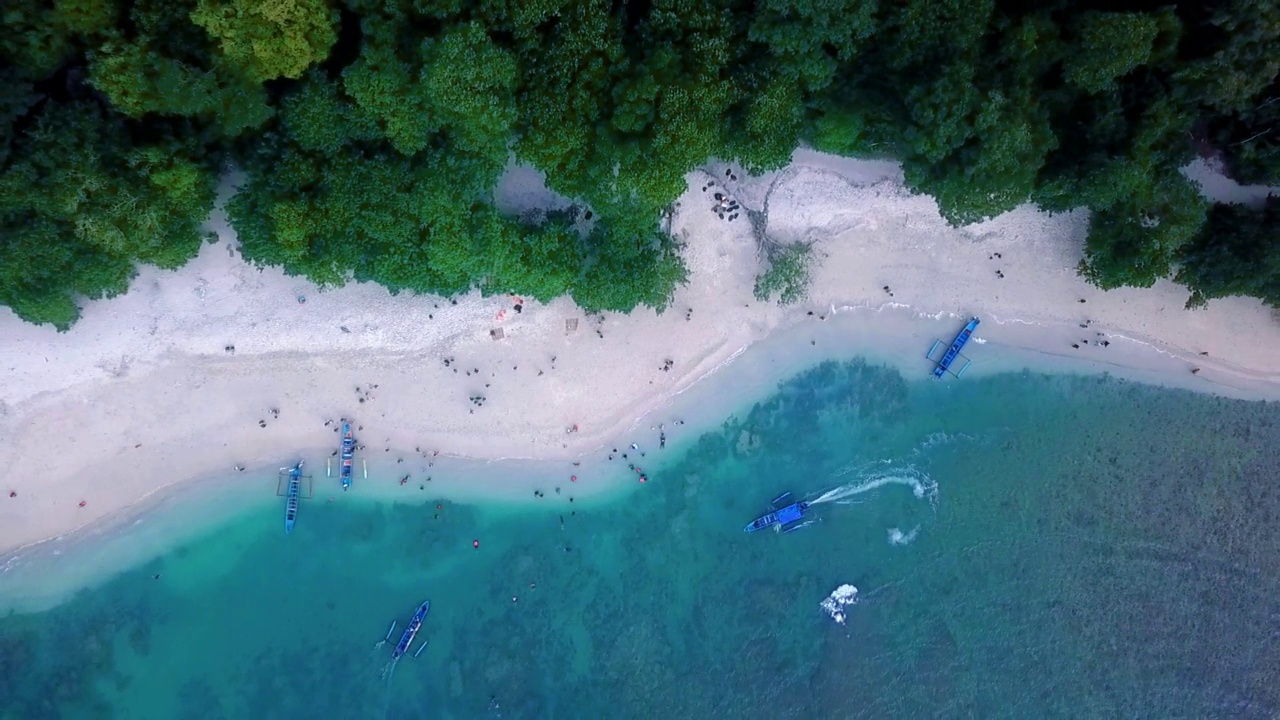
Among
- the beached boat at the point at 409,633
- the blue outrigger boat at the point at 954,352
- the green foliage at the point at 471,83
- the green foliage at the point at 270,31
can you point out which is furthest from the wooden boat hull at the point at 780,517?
the green foliage at the point at 270,31

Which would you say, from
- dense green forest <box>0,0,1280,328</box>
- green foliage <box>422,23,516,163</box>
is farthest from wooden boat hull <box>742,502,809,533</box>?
green foliage <box>422,23,516,163</box>

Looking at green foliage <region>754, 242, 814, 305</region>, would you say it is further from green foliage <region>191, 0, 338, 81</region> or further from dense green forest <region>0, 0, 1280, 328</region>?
green foliage <region>191, 0, 338, 81</region>

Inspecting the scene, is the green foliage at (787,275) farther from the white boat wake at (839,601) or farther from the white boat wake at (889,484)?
the white boat wake at (839,601)

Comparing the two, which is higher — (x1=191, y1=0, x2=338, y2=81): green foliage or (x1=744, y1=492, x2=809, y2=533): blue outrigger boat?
(x1=191, y1=0, x2=338, y2=81): green foliage

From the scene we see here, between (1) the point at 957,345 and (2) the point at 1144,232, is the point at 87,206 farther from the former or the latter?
(2) the point at 1144,232

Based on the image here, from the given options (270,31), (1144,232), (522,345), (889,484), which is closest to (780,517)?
(889,484)

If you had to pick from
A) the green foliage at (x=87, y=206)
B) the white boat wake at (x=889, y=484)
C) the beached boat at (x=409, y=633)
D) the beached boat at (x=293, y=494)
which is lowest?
the white boat wake at (x=889, y=484)

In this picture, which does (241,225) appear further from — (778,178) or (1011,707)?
(1011,707)
